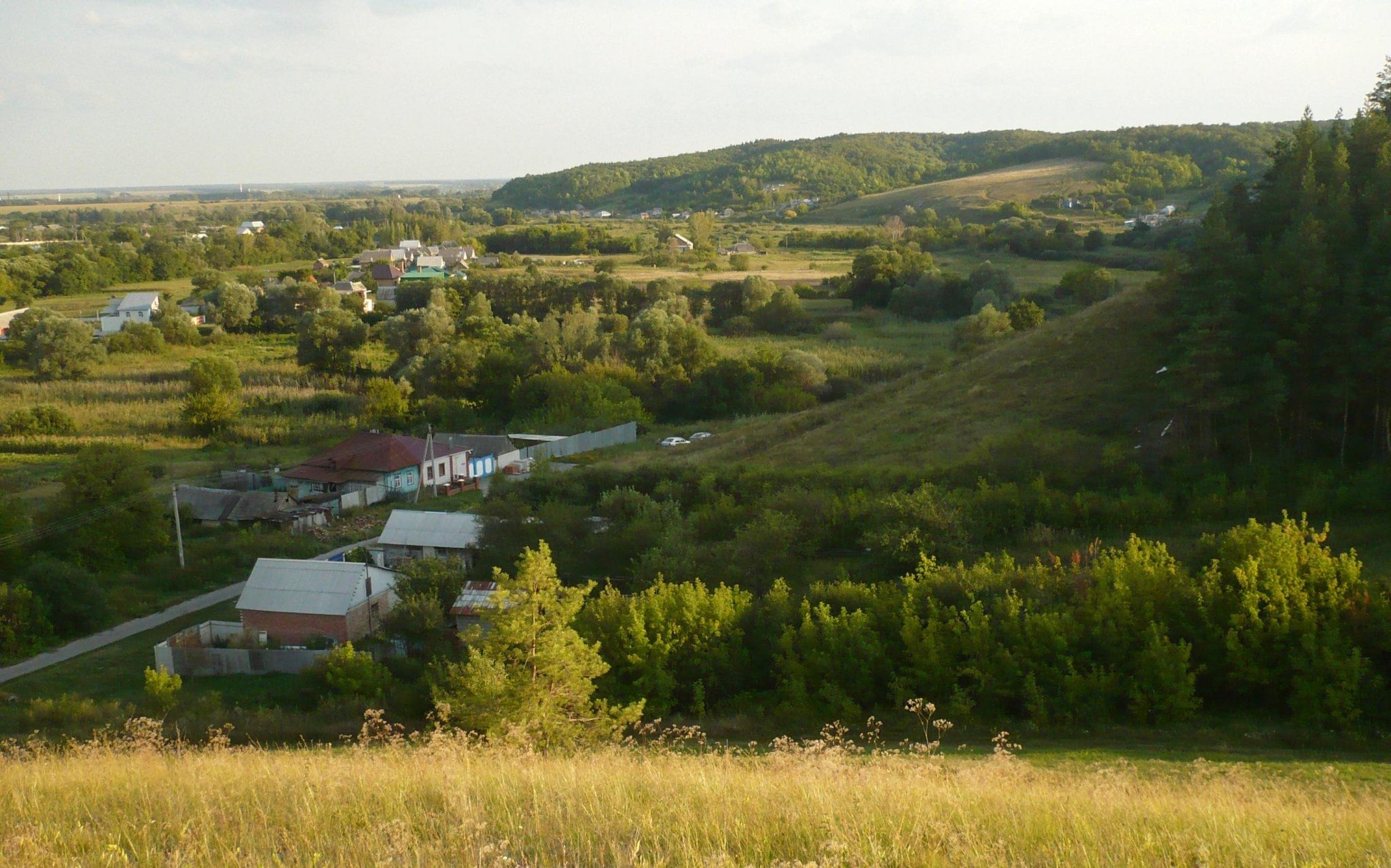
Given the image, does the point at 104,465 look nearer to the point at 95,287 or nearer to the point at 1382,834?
the point at 1382,834

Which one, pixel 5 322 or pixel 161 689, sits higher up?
pixel 5 322

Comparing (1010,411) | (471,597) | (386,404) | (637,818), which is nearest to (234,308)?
(386,404)

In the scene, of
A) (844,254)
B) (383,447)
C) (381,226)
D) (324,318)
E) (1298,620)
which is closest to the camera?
(1298,620)

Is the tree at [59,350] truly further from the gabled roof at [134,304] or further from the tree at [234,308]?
the gabled roof at [134,304]

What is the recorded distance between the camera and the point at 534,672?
1015 centimetres

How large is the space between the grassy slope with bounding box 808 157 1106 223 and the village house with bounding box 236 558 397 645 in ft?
231

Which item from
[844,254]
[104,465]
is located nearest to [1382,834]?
[104,465]

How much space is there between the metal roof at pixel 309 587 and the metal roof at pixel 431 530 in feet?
9.50

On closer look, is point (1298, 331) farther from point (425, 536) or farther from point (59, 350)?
point (59, 350)

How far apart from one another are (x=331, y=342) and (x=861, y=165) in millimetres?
98952

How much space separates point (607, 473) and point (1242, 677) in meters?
14.5

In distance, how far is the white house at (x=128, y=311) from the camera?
186 feet

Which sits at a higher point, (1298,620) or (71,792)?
(71,792)

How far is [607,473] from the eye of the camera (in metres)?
23.0
